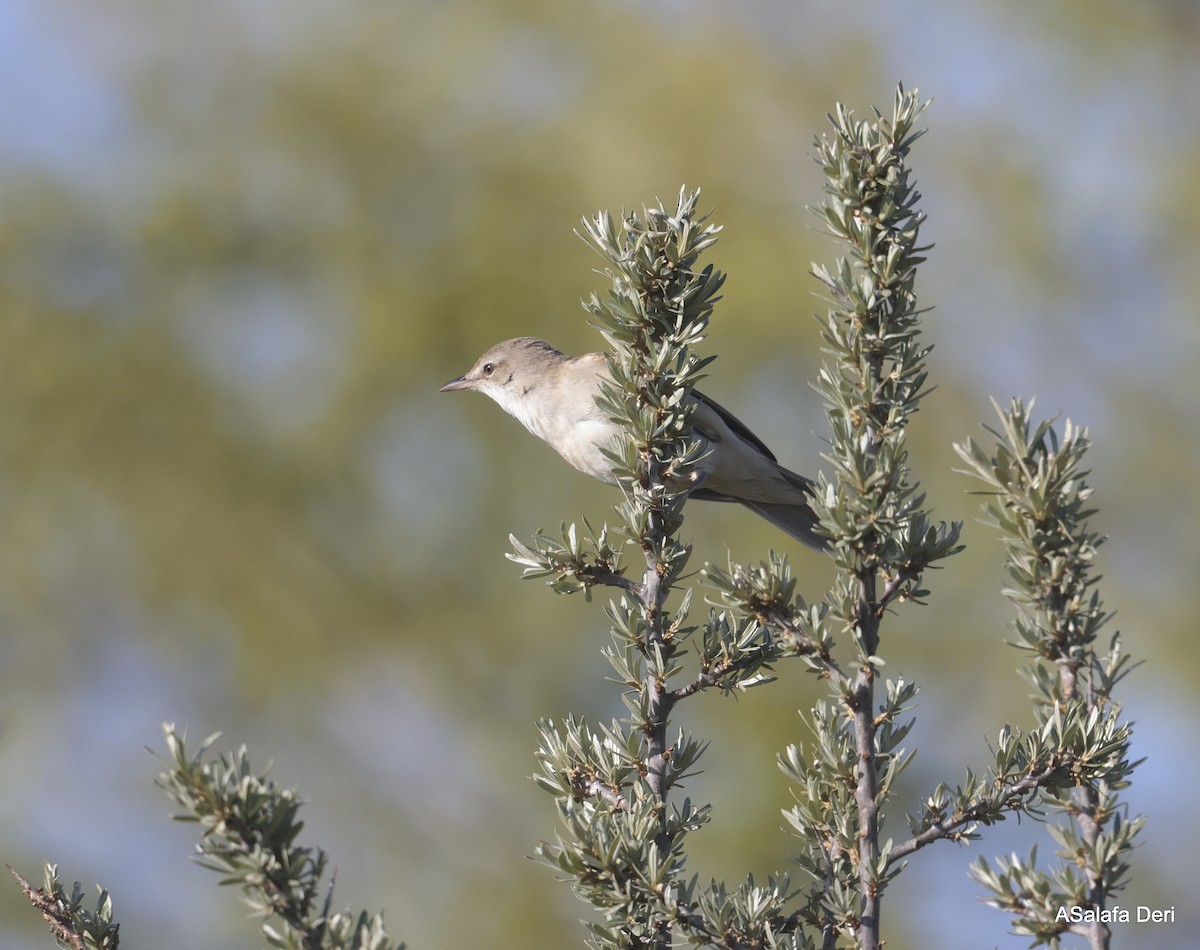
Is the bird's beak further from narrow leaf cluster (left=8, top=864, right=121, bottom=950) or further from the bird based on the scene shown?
narrow leaf cluster (left=8, top=864, right=121, bottom=950)

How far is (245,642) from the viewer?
11.0 m

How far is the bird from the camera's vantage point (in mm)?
4309

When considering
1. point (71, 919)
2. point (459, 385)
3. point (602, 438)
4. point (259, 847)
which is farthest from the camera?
point (459, 385)

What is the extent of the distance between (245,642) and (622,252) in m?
9.65

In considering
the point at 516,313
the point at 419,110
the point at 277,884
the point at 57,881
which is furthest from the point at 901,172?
the point at 419,110

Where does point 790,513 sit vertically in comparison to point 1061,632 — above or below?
above

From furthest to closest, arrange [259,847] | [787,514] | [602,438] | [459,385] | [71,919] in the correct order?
[459,385], [787,514], [602,438], [71,919], [259,847]

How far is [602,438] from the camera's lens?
13.7ft

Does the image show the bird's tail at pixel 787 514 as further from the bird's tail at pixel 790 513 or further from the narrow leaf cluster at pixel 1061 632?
the narrow leaf cluster at pixel 1061 632

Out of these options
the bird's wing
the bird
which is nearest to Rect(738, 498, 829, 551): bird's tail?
the bird

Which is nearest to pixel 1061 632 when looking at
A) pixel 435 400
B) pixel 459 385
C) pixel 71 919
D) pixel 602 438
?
pixel 71 919

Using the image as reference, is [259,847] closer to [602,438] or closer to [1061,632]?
[1061,632]

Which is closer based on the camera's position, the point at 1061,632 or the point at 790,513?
the point at 1061,632

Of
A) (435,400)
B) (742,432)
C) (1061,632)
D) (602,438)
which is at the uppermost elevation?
(435,400)
